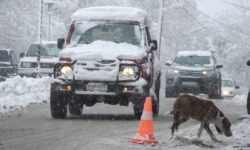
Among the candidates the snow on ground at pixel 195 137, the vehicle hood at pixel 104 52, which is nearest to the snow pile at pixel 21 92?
the snow on ground at pixel 195 137

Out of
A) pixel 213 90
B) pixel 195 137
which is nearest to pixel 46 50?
pixel 213 90

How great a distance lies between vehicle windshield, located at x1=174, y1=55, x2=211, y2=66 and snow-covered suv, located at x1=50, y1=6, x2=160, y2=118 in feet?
38.8

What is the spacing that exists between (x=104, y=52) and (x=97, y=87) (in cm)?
73

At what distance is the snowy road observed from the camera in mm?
10141

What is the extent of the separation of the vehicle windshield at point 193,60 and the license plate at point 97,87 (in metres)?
13.3

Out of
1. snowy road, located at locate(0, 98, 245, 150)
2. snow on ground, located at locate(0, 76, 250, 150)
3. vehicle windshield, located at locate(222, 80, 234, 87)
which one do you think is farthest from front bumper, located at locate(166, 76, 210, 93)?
vehicle windshield, located at locate(222, 80, 234, 87)

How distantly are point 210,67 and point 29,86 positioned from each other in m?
6.84

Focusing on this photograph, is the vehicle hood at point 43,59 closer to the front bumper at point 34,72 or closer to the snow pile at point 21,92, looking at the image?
the front bumper at point 34,72

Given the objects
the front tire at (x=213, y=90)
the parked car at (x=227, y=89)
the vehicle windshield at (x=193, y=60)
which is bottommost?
the parked car at (x=227, y=89)

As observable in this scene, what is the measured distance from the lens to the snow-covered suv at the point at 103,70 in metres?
14.3

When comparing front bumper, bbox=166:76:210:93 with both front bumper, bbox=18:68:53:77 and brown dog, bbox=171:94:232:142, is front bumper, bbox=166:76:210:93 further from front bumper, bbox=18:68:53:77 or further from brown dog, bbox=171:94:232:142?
brown dog, bbox=171:94:232:142

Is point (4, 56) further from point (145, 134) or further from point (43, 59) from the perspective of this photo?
point (145, 134)

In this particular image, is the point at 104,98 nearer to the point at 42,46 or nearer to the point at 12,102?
the point at 12,102

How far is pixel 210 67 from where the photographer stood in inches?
1058
